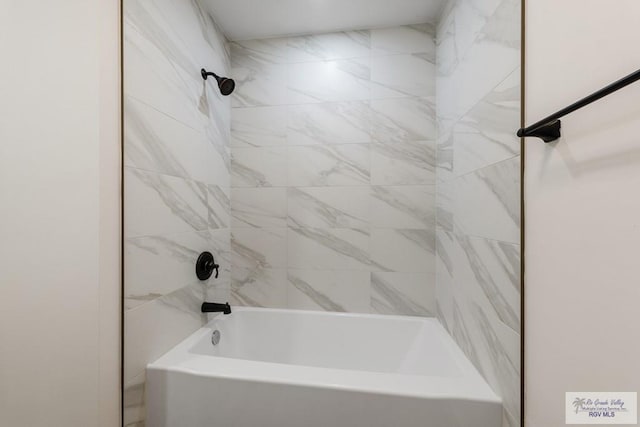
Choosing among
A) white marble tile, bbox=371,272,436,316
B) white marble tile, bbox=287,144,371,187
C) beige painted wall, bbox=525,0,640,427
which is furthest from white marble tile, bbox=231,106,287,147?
beige painted wall, bbox=525,0,640,427

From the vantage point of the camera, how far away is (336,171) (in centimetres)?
181

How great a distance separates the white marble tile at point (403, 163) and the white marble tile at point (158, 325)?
1250mm

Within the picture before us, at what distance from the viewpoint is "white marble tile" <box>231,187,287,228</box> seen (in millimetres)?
1885

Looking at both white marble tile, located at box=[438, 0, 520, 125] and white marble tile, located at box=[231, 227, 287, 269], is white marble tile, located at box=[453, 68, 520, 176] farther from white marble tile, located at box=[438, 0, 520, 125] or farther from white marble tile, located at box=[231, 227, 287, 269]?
white marble tile, located at box=[231, 227, 287, 269]

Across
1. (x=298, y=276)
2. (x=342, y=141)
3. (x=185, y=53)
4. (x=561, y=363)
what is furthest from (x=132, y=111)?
(x=561, y=363)

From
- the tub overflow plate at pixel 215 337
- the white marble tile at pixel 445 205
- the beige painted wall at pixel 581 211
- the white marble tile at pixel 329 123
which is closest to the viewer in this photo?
the beige painted wall at pixel 581 211

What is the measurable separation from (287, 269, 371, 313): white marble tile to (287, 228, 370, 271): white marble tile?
0.05 metres

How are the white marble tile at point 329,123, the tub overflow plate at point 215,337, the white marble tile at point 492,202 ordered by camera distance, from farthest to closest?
the white marble tile at point 329,123 < the tub overflow plate at point 215,337 < the white marble tile at point 492,202

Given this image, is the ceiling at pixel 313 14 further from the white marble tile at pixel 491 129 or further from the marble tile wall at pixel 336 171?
the white marble tile at pixel 491 129

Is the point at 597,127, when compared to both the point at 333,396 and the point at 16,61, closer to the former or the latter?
the point at 333,396

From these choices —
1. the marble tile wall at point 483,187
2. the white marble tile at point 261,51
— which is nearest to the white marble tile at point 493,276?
the marble tile wall at point 483,187

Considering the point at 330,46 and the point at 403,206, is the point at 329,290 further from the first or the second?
the point at 330,46

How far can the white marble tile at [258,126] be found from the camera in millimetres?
1870

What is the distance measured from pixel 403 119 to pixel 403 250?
2.66 feet
